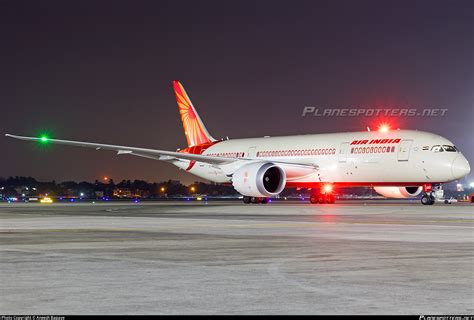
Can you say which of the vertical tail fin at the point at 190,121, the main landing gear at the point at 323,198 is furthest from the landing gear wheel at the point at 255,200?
the vertical tail fin at the point at 190,121

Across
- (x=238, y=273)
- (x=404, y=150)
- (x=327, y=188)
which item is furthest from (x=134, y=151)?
(x=238, y=273)

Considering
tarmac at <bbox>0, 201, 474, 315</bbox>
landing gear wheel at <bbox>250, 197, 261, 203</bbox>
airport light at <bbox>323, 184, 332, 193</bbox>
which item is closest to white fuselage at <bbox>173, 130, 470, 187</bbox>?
airport light at <bbox>323, 184, 332, 193</bbox>

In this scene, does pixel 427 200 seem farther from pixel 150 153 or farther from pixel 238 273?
pixel 238 273

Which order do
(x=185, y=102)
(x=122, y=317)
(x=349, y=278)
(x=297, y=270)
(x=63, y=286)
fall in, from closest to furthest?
1. (x=122, y=317)
2. (x=63, y=286)
3. (x=349, y=278)
4. (x=297, y=270)
5. (x=185, y=102)

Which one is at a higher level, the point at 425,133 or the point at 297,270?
the point at 425,133

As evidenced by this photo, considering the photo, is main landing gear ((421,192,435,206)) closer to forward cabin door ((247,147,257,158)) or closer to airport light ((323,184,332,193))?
airport light ((323,184,332,193))

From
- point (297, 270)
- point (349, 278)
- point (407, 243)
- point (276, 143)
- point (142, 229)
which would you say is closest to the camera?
point (349, 278)

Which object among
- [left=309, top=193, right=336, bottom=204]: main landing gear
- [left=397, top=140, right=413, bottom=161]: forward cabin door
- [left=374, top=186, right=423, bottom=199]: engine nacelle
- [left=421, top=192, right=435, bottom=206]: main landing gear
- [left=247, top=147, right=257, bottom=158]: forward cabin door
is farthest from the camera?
[left=247, top=147, right=257, bottom=158]: forward cabin door

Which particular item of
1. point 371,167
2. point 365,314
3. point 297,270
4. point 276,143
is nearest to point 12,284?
point 297,270

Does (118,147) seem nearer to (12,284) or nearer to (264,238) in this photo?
(264,238)

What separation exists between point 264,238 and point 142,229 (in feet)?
18.3

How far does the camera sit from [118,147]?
51688 mm

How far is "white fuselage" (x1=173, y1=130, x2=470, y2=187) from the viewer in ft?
155

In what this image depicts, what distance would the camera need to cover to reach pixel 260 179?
49594mm
